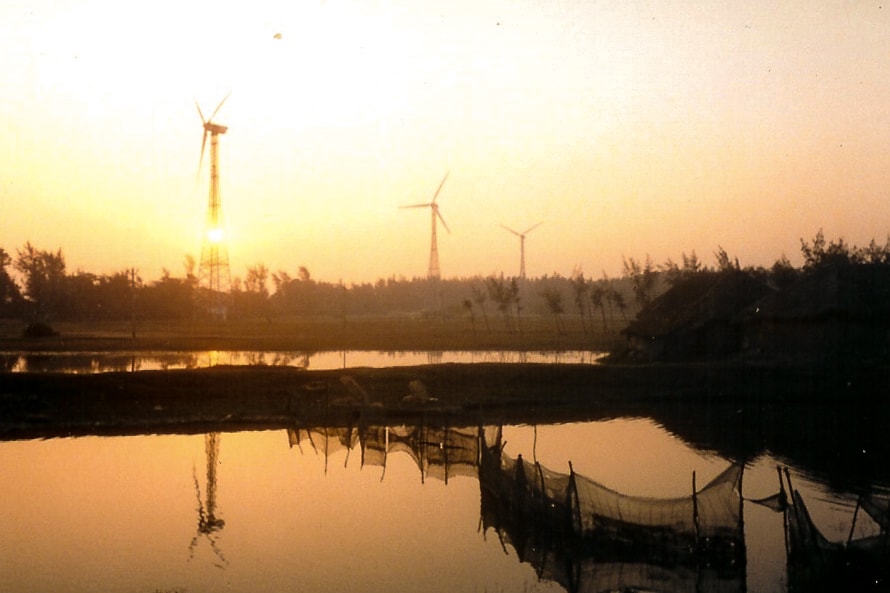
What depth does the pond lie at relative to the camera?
39.5 m

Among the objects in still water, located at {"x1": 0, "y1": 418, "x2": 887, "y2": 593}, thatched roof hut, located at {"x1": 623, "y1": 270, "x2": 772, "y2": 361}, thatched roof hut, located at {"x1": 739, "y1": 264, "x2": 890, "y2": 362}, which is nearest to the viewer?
still water, located at {"x1": 0, "y1": 418, "x2": 887, "y2": 593}

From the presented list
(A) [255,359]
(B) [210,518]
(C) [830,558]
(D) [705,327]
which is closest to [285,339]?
(A) [255,359]

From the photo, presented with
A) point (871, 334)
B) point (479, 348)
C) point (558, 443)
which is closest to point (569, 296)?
point (479, 348)

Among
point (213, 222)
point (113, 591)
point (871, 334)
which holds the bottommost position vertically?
point (113, 591)

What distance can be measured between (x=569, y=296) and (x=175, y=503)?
453ft

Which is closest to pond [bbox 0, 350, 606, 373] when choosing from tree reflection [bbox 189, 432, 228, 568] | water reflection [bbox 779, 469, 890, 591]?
tree reflection [bbox 189, 432, 228, 568]

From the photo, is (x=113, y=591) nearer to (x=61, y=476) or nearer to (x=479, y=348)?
(x=61, y=476)

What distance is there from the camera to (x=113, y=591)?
39.5 feet

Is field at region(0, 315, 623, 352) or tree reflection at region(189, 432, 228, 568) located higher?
field at region(0, 315, 623, 352)

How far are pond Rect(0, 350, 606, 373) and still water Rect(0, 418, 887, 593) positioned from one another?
50.4 ft

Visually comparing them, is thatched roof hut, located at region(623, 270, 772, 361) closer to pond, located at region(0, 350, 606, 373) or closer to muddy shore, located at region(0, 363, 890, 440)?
pond, located at region(0, 350, 606, 373)

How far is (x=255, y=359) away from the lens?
1832 inches

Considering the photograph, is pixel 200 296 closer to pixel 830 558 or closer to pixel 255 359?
pixel 255 359

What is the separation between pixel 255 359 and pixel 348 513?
102ft
